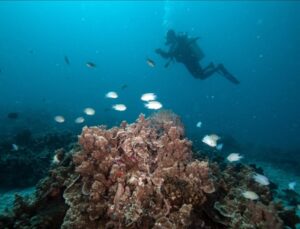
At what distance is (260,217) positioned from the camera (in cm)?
496

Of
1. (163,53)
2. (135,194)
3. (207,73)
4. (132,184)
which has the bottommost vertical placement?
(135,194)

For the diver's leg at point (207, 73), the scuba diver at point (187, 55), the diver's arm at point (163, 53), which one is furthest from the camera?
the scuba diver at point (187, 55)

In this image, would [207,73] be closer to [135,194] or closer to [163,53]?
[163,53]

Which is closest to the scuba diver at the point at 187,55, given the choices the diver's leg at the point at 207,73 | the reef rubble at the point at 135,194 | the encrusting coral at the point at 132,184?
the diver's leg at the point at 207,73

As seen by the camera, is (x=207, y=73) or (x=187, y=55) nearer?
(x=207, y=73)

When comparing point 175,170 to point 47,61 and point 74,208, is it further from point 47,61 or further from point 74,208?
point 47,61

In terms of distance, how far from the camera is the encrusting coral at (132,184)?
4.00 metres

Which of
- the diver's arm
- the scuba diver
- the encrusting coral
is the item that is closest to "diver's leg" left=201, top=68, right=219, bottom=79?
the scuba diver

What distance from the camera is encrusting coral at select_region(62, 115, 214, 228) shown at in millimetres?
4000

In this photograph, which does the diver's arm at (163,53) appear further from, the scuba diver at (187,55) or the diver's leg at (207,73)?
the diver's leg at (207,73)

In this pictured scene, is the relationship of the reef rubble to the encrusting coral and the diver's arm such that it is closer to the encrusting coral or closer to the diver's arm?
the encrusting coral

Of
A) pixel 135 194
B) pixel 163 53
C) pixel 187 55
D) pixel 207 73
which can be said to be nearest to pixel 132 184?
pixel 135 194

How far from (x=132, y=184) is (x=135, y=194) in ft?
0.83

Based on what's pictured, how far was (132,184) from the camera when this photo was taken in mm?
4297
